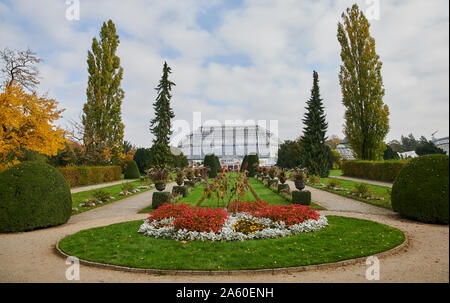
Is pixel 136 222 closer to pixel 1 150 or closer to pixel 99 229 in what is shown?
pixel 99 229

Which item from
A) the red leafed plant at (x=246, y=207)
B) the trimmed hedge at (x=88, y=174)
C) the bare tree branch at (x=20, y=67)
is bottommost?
the red leafed plant at (x=246, y=207)

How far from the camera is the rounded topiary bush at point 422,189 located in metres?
6.99

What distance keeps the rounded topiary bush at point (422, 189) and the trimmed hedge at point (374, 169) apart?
10.5 meters

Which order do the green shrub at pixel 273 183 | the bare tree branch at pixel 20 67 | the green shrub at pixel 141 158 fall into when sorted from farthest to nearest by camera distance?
the green shrub at pixel 141 158
the green shrub at pixel 273 183
the bare tree branch at pixel 20 67

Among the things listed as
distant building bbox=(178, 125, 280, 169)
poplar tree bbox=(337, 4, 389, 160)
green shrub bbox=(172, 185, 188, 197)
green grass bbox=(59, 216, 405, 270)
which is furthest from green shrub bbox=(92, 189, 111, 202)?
distant building bbox=(178, 125, 280, 169)

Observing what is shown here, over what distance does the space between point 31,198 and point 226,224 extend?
5651 mm

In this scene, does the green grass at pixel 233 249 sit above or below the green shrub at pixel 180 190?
below

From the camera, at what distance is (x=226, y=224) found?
6.90 meters

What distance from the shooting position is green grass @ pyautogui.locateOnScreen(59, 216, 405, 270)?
4.64 metres

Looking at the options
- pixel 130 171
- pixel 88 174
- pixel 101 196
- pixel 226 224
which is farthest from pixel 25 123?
pixel 130 171

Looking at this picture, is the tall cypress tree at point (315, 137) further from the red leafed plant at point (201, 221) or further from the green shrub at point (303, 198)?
the red leafed plant at point (201, 221)

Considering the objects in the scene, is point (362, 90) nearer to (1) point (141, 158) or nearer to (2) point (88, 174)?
(2) point (88, 174)

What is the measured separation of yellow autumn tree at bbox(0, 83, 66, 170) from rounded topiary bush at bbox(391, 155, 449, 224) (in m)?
15.1

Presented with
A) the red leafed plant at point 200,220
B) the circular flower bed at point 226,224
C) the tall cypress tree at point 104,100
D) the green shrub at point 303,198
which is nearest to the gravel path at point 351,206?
the green shrub at point 303,198
